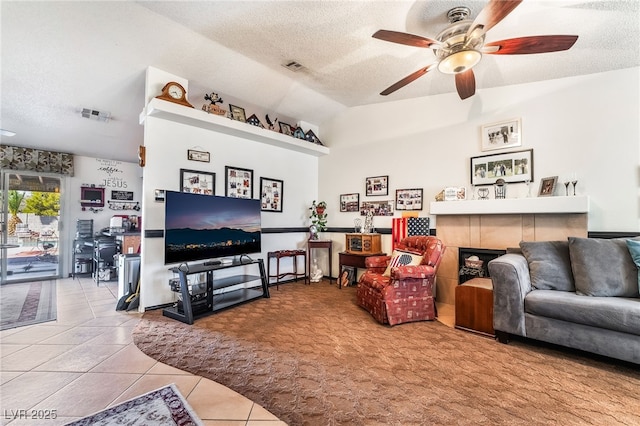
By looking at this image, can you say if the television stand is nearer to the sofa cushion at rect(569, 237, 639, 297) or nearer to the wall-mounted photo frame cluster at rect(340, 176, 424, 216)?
the wall-mounted photo frame cluster at rect(340, 176, 424, 216)

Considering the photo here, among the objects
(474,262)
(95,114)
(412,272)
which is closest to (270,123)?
(95,114)

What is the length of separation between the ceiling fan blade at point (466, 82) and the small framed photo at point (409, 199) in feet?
5.39

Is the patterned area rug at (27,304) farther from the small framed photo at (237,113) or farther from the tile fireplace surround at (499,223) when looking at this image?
the tile fireplace surround at (499,223)

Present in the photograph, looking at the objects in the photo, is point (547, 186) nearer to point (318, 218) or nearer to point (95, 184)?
point (318, 218)

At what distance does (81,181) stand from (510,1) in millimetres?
7634

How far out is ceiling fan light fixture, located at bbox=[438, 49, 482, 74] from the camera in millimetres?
2242

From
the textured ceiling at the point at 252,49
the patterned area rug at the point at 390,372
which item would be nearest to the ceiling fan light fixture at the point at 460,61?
the textured ceiling at the point at 252,49

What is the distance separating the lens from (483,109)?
370 cm

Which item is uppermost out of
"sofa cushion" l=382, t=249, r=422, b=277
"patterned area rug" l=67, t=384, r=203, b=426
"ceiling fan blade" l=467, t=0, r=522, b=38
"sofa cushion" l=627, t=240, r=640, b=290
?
"ceiling fan blade" l=467, t=0, r=522, b=38

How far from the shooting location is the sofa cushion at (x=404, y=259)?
3363mm

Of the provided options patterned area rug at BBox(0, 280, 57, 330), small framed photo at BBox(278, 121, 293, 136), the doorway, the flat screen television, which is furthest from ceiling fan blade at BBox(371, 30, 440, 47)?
the doorway

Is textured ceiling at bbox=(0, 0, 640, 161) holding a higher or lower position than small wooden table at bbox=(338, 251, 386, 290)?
higher

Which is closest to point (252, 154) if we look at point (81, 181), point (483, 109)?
point (483, 109)

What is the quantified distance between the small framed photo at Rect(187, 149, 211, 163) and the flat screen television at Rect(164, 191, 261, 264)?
0.70m
